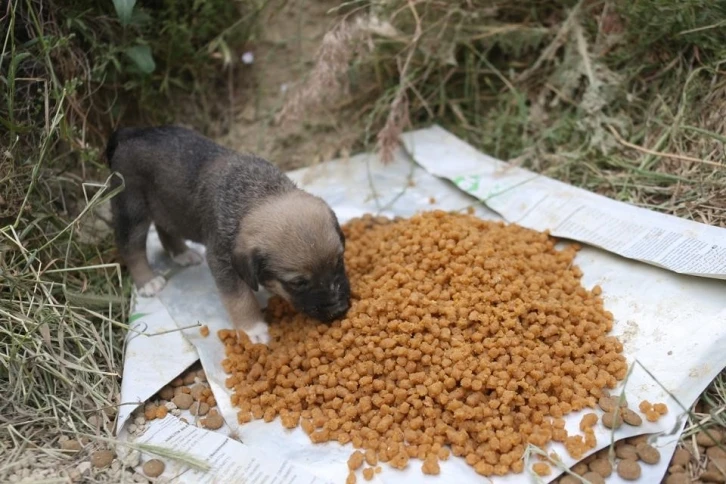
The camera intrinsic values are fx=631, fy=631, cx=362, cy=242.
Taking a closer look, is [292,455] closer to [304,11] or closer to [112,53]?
[112,53]

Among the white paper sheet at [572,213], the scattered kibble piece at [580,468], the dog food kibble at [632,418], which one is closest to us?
the scattered kibble piece at [580,468]

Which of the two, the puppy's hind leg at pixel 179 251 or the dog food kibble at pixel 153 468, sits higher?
the dog food kibble at pixel 153 468

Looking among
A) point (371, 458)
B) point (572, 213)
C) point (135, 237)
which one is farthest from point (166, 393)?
point (572, 213)

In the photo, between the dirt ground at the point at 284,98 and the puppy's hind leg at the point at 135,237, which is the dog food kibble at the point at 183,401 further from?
the dirt ground at the point at 284,98

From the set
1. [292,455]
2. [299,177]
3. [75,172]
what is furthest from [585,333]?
[75,172]

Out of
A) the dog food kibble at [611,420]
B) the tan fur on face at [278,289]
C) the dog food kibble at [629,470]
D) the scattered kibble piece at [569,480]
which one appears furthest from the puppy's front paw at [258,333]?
the dog food kibble at [629,470]
